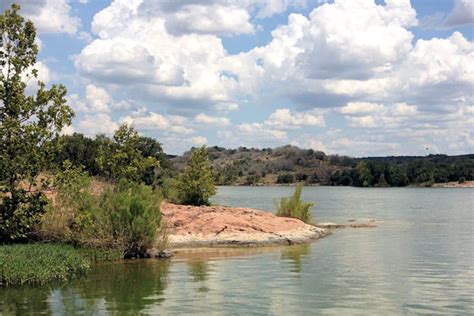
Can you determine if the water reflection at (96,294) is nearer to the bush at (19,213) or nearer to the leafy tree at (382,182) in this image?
the bush at (19,213)

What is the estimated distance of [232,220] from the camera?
34000 mm

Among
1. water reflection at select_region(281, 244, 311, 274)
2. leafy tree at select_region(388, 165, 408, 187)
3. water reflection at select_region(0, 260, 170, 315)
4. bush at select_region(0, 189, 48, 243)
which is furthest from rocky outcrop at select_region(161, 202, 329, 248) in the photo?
leafy tree at select_region(388, 165, 408, 187)

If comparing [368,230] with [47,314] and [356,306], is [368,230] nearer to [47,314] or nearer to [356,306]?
[356,306]

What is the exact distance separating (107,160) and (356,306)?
16.0 metres

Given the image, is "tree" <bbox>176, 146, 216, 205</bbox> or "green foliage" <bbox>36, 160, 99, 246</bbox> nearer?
"green foliage" <bbox>36, 160, 99, 246</bbox>

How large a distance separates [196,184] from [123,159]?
13.1m

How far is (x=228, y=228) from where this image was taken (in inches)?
1292

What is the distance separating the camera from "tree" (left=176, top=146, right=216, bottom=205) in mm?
42594

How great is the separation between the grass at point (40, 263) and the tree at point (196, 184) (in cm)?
1850

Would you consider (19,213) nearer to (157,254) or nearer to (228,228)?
A: (157,254)

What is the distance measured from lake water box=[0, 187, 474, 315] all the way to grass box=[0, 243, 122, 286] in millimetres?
643

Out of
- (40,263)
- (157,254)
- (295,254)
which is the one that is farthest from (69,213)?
(295,254)

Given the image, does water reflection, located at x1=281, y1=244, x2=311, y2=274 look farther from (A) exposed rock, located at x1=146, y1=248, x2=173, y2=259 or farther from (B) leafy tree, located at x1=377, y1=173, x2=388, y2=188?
(B) leafy tree, located at x1=377, y1=173, x2=388, y2=188

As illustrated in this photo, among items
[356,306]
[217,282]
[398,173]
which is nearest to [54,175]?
[217,282]
